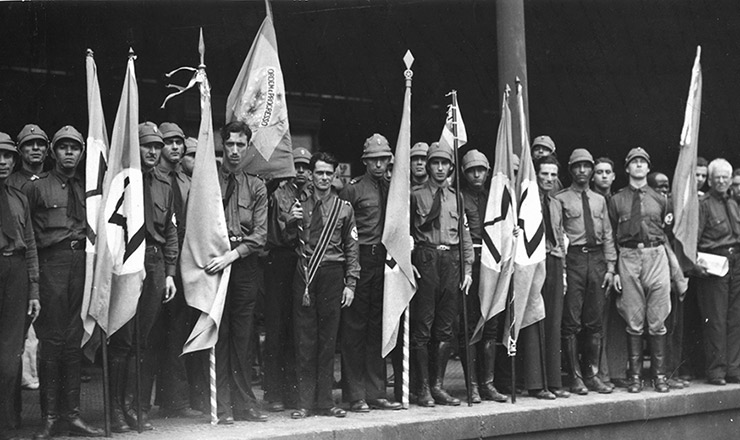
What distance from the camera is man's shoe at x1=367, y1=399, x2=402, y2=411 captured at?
26.9ft

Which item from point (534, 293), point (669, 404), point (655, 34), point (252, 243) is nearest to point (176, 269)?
point (252, 243)

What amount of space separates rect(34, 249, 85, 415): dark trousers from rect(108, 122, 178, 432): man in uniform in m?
0.32

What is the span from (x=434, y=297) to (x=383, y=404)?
1015mm

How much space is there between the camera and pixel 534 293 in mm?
8883

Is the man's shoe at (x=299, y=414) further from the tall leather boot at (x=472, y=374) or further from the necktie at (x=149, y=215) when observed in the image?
the necktie at (x=149, y=215)

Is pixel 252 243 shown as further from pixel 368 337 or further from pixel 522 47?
pixel 522 47

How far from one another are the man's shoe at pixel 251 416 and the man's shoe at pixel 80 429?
1108 mm

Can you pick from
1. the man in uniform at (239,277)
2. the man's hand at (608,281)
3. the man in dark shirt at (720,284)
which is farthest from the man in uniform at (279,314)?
the man in dark shirt at (720,284)

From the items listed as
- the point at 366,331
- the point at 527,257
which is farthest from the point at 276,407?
the point at 527,257

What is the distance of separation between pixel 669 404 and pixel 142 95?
7408 mm

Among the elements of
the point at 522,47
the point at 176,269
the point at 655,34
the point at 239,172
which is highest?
the point at 655,34

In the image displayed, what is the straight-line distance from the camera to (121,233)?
7.22 meters

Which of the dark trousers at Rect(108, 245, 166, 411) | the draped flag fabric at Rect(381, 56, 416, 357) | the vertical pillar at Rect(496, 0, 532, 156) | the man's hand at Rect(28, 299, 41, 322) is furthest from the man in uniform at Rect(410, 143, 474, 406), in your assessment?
the man's hand at Rect(28, 299, 41, 322)

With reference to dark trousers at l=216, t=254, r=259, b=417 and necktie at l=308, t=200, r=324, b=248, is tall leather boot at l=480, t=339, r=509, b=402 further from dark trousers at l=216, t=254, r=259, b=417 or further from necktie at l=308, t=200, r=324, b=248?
dark trousers at l=216, t=254, r=259, b=417
